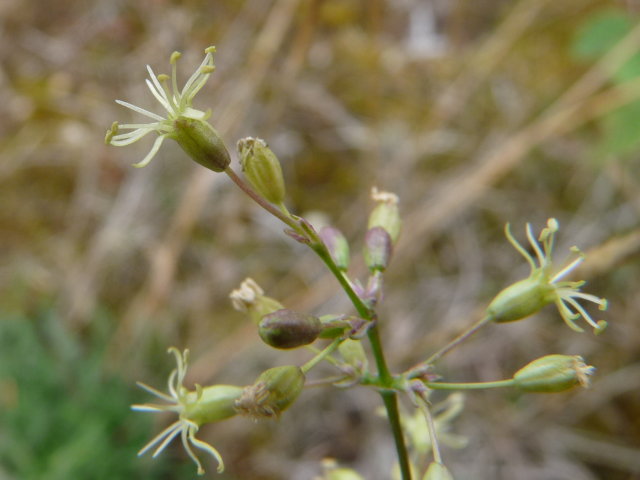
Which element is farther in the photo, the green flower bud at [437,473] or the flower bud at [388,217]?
the flower bud at [388,217]

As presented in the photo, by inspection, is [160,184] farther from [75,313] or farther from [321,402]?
[321,402]

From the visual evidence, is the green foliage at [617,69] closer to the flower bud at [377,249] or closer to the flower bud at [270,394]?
the flower bud at [377,249]

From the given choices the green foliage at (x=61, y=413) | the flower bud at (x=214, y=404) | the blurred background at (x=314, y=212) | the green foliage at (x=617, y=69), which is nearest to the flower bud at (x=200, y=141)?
the flower bud at (x=214, y=404)

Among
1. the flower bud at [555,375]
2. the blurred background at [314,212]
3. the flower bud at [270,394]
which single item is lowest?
the flower bud at [270,394]

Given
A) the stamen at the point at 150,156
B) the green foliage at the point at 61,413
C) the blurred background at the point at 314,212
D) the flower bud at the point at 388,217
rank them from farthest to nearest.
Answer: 1. the blurred background at the point at 314,212
2. the green foliage at the point at 61,413
3. the flower bud at the point at 388,217
4. the stamen at the point at 150,156

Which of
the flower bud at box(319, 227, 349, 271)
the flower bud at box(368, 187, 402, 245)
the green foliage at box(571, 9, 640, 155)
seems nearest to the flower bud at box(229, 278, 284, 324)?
the flower bud at box(319, 227, 349, 271)

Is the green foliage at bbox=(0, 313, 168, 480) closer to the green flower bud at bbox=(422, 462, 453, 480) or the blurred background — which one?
the blurred background
